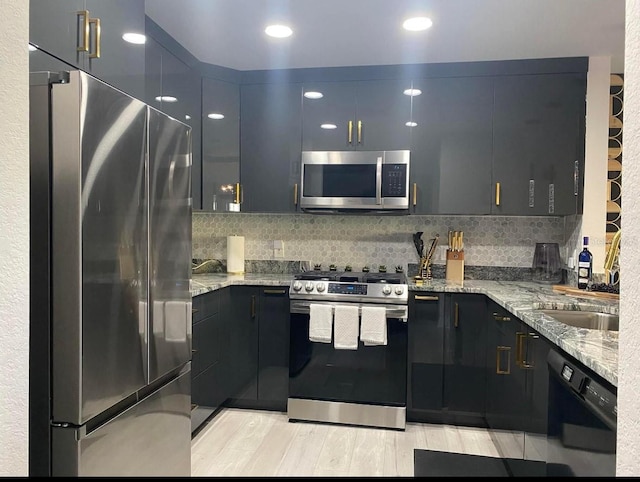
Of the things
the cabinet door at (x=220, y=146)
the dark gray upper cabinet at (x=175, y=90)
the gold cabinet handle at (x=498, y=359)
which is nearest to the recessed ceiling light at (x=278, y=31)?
the dark gray upper cabinet at (x=175, y=90)

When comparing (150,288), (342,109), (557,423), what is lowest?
(557,423)

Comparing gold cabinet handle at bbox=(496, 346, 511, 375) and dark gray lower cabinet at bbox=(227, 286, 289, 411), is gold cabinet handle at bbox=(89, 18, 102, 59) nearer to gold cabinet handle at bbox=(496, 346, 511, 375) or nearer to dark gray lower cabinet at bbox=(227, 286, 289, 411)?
dark gray lower cabinet at bbox=(227, 286, 289, 411)

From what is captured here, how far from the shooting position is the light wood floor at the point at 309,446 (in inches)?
96.9

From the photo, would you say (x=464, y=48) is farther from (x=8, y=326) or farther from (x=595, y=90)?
(x=8, y=326)

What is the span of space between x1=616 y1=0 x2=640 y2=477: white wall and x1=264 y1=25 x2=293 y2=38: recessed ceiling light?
2.19 m

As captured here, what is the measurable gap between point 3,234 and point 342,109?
2781mm

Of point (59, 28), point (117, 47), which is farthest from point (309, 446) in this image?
point (59, 28)

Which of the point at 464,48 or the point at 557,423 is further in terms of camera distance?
the point at 464,48

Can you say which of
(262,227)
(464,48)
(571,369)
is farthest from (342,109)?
(571,369)

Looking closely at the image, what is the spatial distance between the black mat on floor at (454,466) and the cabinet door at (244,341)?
1429 mm

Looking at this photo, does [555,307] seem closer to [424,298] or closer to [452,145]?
[424,298]

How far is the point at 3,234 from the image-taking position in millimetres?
844

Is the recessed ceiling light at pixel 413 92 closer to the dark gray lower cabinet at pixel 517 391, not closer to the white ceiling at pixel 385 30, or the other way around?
the white ceiling at pixel 385 30

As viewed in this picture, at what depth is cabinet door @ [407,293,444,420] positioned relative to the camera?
3.08m
